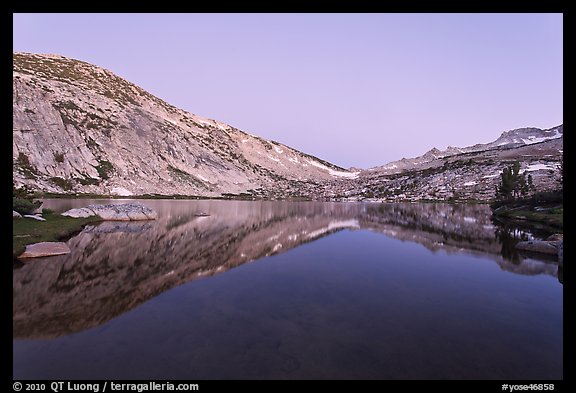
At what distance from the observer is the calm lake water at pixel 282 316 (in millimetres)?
10555

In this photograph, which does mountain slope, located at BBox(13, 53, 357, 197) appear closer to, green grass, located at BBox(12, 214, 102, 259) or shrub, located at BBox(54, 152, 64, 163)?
shrub, located at BBox(54, 152, 64, 163)

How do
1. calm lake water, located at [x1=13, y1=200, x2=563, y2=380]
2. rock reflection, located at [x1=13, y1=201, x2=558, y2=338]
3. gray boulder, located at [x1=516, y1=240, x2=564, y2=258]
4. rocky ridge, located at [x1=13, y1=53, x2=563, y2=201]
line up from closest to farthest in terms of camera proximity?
calm lake water, located at [x1=13, y1=200, x2=563, y2=380] → rock reflection, located at [x1=13, y1=201, x2=558, y2=338] → gray boulder, located at [x1=516, y1=240, x2=564, y2=258] → rocky ridge, located at [x1=13, y1=53, x2=563, y2=201]

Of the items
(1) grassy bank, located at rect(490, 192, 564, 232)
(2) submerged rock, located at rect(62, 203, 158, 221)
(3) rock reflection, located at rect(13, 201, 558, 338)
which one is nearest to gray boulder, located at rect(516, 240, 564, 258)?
(3) rock reflection, located at rect(13, 201, 558, 338)

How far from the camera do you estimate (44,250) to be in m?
25.4

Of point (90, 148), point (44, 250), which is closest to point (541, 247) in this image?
point (44, 250)

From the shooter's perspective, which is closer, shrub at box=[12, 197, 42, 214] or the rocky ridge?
shrub at box=[12, 197, 42, 214]

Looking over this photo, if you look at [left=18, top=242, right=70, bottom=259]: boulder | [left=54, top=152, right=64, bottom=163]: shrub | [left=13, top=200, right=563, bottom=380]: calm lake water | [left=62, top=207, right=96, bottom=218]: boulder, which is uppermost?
[left=54, top=152, right=64, bottom=163]: shrub

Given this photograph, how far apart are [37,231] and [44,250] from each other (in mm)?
6638

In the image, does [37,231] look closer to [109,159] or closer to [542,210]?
[542,210]

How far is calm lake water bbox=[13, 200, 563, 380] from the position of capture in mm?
10555

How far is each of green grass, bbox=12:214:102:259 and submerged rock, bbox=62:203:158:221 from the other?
8.46 meters

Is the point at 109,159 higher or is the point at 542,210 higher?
the point at 109,159
